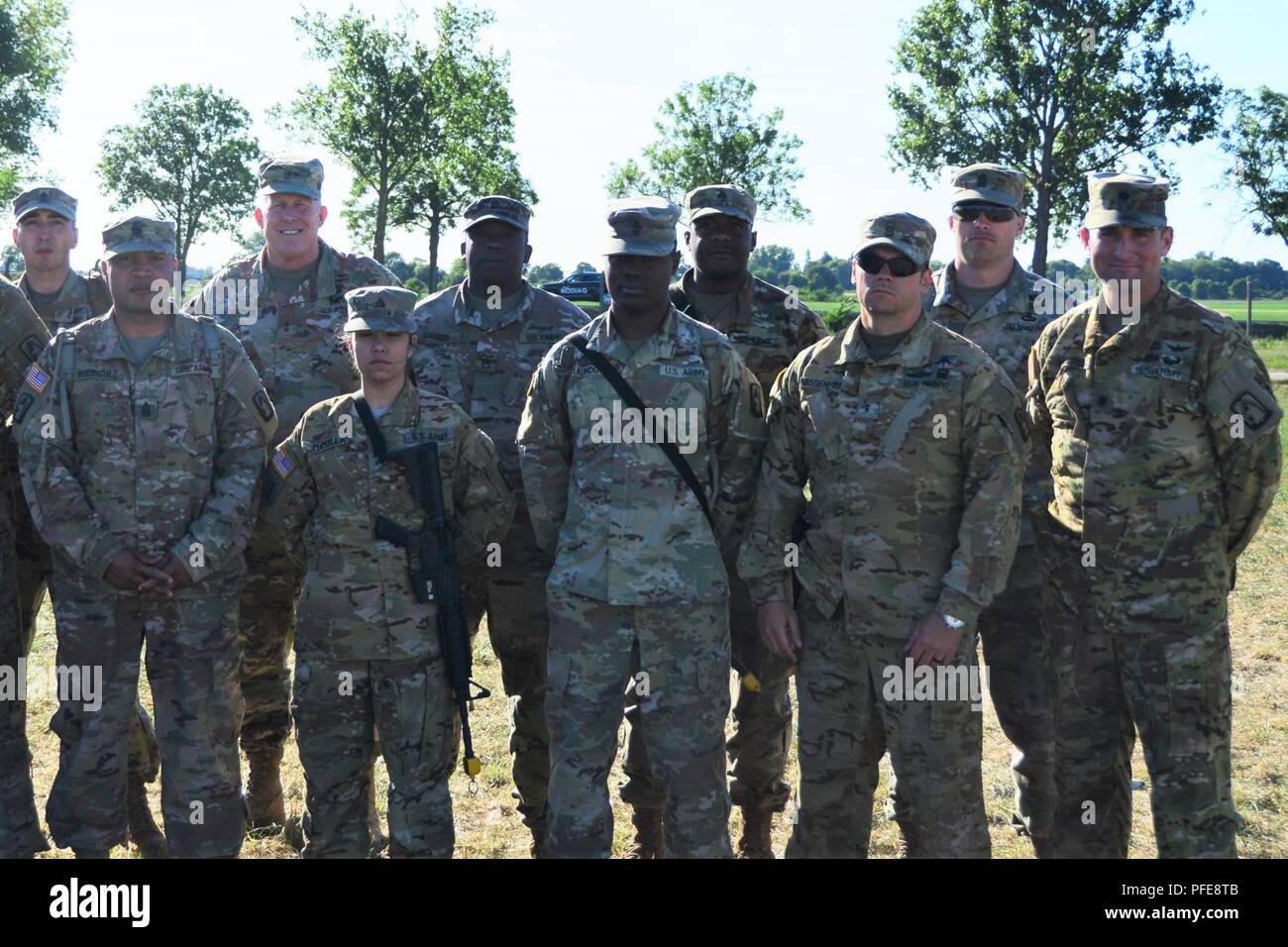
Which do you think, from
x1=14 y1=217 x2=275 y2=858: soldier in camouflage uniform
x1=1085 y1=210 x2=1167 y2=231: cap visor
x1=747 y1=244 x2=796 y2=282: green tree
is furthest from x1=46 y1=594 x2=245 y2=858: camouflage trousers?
x1=747 y1=244 x2=796 y2=282: green tree

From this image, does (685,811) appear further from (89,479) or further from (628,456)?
(89,479)

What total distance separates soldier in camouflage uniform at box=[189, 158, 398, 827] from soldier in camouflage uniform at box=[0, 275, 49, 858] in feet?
2.41

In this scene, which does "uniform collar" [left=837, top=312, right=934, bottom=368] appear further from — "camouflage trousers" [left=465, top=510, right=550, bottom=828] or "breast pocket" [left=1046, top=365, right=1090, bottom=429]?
"camouflage trousers" [left=465, top=510, right=550, bottom=828]

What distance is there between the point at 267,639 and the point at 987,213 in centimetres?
383

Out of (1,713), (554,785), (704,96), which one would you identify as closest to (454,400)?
(554,785)

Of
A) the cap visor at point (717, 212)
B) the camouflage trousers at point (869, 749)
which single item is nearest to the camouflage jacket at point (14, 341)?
the cap visor at point (717, 212)

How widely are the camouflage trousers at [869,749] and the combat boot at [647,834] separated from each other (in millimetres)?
1062

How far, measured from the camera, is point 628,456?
4449mm

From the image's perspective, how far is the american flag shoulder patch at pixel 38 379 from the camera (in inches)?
191

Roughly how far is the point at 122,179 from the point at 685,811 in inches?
2230

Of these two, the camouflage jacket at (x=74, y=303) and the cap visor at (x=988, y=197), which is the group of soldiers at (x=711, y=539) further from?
the camouflage jacket at (x=74, y=303)

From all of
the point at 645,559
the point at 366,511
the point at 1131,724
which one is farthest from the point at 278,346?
the point at 1131,724
